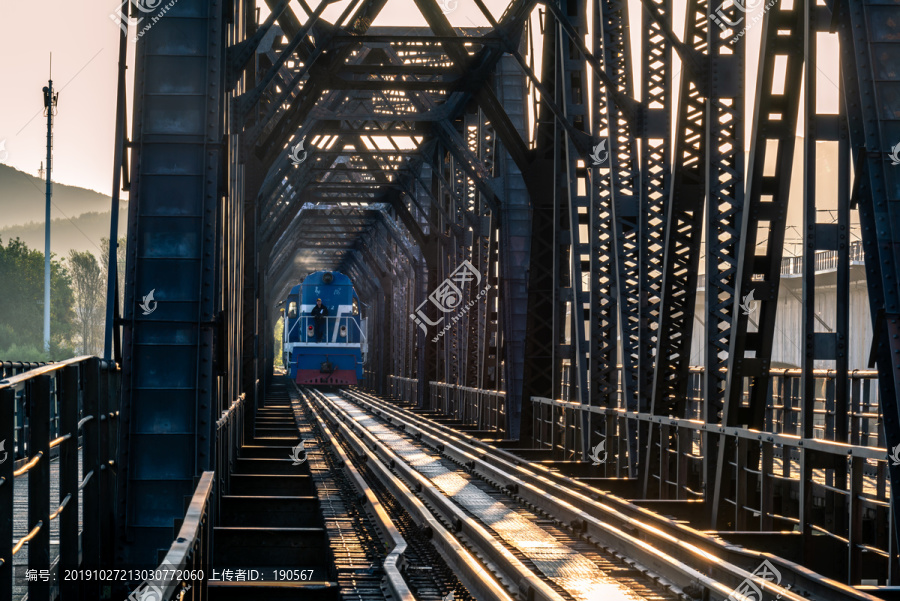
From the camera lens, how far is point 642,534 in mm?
10070

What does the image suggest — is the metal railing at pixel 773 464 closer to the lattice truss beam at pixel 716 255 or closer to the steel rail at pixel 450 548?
the lattice truss beam at pixel 716 255

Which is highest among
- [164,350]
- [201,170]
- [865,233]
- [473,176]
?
[473,176]

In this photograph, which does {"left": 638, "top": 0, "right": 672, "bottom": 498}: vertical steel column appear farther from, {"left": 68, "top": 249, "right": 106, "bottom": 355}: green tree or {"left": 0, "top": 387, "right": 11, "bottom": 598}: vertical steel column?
{"left": 68, "top": 249, "right": 106, "bottom": 355}: green tree

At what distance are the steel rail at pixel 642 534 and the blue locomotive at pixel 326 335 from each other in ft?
95.0

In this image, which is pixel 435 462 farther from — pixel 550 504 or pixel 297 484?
pixel 550 504

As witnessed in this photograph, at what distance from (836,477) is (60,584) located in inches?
242

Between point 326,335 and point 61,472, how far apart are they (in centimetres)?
3847

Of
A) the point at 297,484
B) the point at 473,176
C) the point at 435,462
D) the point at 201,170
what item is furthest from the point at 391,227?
the point at 201,170

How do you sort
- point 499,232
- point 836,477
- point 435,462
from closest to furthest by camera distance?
point 836,477 < point 435,462 < point 499,232

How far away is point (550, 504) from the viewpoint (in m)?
12.2

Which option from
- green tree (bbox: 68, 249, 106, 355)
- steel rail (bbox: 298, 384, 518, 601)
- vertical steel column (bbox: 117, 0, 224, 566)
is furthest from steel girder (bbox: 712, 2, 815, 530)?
green tree (bbox: 68, 249, 106, 355)

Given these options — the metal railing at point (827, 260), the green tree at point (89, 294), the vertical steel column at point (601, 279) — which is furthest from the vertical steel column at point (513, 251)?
the green tree at point (89, 294)

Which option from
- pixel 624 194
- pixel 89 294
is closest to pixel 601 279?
pixel 624 194

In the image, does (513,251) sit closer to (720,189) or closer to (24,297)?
(720,189)
